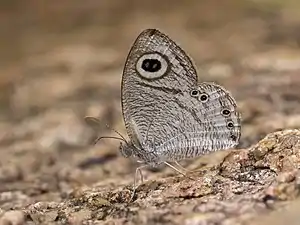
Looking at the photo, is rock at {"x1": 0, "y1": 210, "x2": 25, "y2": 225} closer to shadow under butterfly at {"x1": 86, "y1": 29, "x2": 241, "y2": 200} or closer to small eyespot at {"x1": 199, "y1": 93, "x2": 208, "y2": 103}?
shadow under butterfly at {"x1": 86, "y1": 29, "x2": 241, "y2": 200}

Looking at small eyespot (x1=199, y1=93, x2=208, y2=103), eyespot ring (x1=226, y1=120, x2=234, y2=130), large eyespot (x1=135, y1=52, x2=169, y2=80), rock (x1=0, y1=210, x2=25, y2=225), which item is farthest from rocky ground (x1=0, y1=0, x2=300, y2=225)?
large eyespot (x1=135, y1=52, x2=169, y2=80)

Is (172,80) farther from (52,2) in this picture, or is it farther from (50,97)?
(52,2)

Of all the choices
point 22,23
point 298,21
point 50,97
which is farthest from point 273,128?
point 22,23

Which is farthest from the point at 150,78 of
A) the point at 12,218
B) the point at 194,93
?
the point at 12,218

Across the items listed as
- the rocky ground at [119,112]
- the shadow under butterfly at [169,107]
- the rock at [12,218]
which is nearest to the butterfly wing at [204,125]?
the shadow under butterfly at [169,107]

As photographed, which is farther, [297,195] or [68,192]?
[68,192]

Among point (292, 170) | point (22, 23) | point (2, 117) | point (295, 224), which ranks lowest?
point (295, 224)

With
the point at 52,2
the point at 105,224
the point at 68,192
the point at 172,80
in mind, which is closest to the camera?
the point at 105,224
